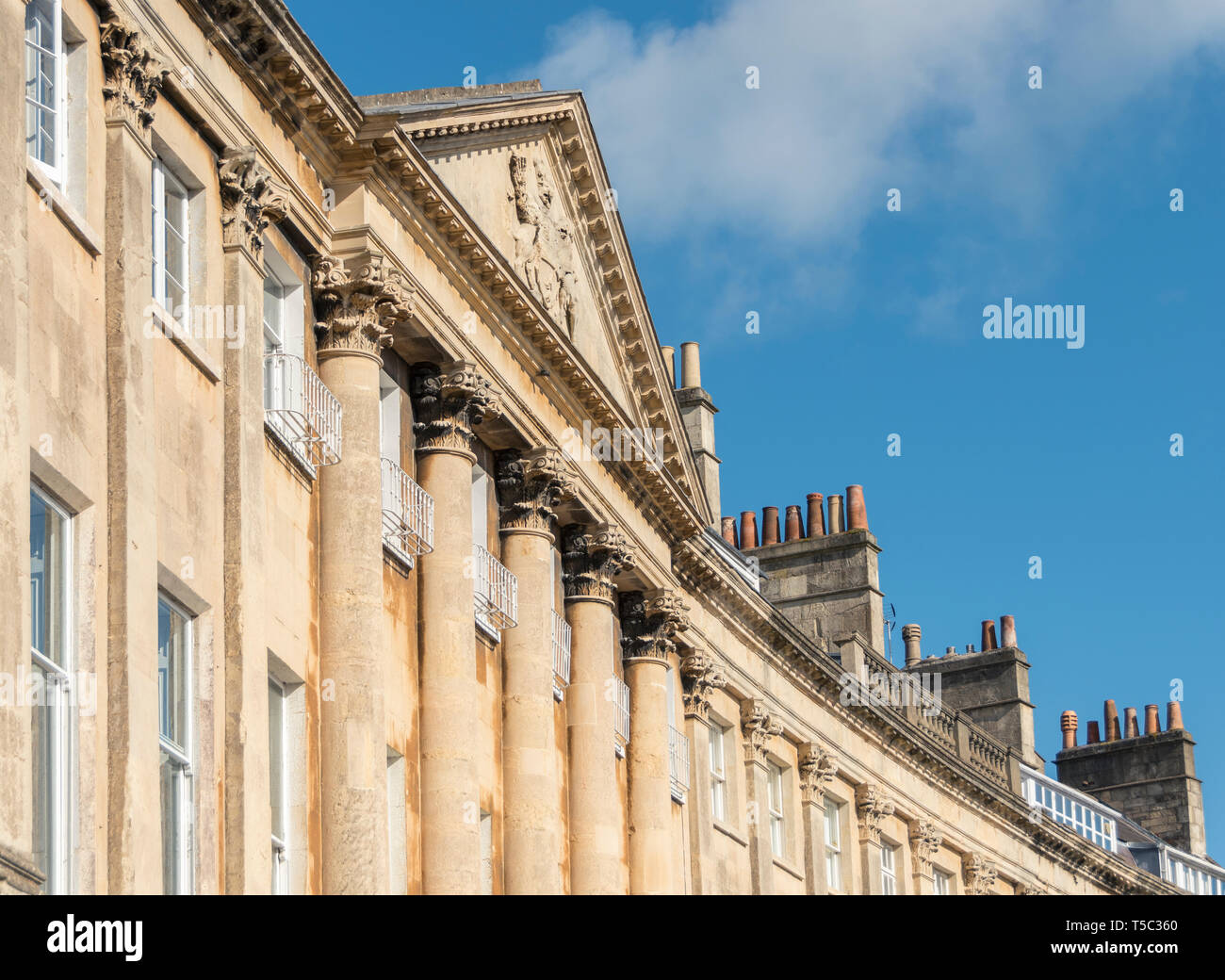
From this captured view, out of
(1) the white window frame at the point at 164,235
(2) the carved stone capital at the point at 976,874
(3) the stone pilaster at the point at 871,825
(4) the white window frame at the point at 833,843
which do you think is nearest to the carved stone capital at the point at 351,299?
(1) the white window frame at the point at 164,235

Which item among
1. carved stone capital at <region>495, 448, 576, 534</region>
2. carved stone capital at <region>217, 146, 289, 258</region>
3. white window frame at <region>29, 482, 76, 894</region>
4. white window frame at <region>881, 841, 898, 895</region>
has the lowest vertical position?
white window frame at <region>29, 482, 76, 894</region>

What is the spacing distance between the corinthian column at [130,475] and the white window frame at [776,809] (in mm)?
23086

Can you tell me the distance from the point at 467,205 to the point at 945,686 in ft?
118

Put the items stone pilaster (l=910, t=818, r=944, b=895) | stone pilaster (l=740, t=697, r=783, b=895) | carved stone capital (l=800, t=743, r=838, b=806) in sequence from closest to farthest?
stone pilaster (l=740, t=697, r=783, b=895)
carved stone capital (l=800, t=743, r=838, b=806)
stone pilaster (l=910, t=818, r=944, b=895)

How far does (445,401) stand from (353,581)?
3.92m

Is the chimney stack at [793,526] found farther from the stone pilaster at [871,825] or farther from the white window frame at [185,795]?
the white window frame at [185,795]

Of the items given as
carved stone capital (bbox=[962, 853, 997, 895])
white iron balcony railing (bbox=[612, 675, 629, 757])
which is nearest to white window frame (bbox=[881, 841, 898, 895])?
carved stone capital (bbox=[962, 853, 997, 895])

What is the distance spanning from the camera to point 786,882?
129 ft

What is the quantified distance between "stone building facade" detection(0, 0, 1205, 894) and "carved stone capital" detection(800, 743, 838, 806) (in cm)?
246

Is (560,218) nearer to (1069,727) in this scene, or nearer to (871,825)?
(871,825)

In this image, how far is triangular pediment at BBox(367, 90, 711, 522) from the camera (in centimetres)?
2675

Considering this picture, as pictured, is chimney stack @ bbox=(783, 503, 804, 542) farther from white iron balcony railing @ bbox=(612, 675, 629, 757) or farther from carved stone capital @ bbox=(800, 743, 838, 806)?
white iron balcony railing @ bbox=(612, 675, 629, 757)

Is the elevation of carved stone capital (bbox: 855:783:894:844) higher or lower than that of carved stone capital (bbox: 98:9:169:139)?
lower
